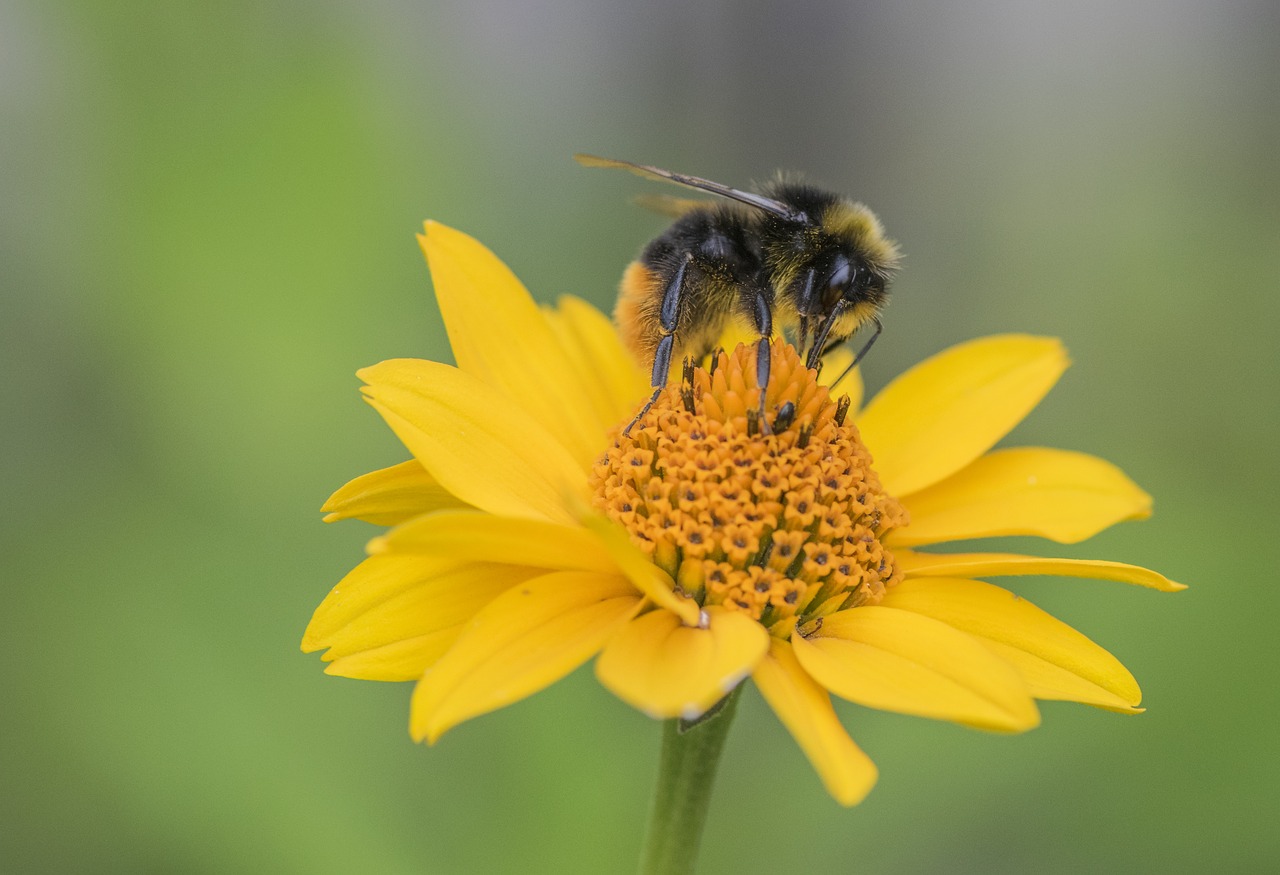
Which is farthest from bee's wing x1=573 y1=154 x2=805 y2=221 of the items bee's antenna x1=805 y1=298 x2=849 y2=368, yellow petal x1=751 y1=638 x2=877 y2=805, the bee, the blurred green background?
the blurred green background

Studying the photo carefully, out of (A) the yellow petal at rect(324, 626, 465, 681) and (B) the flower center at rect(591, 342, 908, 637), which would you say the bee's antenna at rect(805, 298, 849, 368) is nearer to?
(B) the flower center at rect(591, 342, 908, 637)

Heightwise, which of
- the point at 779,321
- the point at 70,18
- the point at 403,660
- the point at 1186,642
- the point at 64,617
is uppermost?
the point at 70,18

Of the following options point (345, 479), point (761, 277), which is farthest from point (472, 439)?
point (345, 479)

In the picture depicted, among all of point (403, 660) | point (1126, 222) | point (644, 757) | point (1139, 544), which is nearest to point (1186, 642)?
point (1139, 544)

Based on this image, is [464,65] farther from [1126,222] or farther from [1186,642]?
[1186,642]

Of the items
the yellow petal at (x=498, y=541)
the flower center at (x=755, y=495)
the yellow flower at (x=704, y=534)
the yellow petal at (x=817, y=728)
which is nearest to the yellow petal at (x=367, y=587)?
the yellow flower at (x=704, y=534)

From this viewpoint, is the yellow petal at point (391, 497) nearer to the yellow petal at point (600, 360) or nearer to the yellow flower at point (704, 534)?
the yellow flower at point (704, 534)
